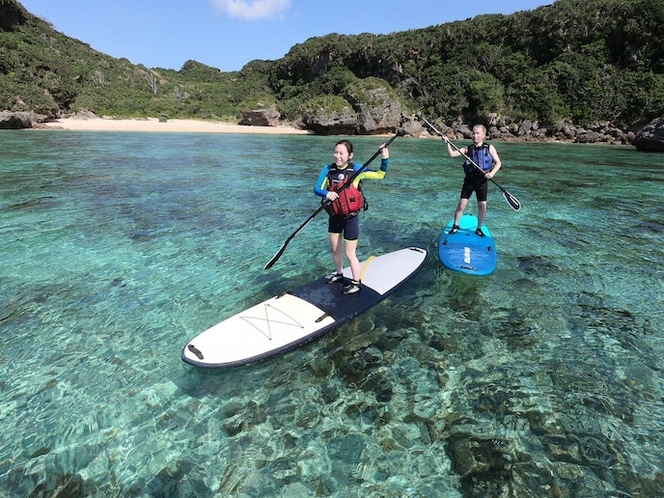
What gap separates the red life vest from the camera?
513 cm

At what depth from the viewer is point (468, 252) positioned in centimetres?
→ 736

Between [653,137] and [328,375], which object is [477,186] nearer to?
[328,375]

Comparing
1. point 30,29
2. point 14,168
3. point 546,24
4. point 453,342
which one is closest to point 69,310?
point 453,342

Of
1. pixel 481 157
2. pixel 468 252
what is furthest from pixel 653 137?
pixel 468 252

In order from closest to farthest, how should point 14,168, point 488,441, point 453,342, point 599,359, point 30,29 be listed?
point 488,441 → point 599,359 → point 453,342 → point 14,168 → point 30,29

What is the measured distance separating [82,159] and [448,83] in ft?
197

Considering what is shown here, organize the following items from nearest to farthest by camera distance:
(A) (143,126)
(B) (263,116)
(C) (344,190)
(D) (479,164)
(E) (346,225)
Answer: (C) (344,190), (E) (346,225), (D) (479,164), (A) (143,126), (B) (263,116)

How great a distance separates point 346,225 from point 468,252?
10.6 feet

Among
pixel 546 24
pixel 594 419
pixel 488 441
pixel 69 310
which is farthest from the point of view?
pixel 546 24

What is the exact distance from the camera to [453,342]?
4.91m

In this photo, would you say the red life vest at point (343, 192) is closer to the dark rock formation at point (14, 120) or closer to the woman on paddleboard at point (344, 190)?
the woman on paddleboard at point (344, 190)

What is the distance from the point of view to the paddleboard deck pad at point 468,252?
689 centimetres

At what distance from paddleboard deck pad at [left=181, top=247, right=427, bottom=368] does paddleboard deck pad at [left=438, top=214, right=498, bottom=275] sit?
3.75 ft

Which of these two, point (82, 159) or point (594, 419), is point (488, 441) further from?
point (82, 159)
